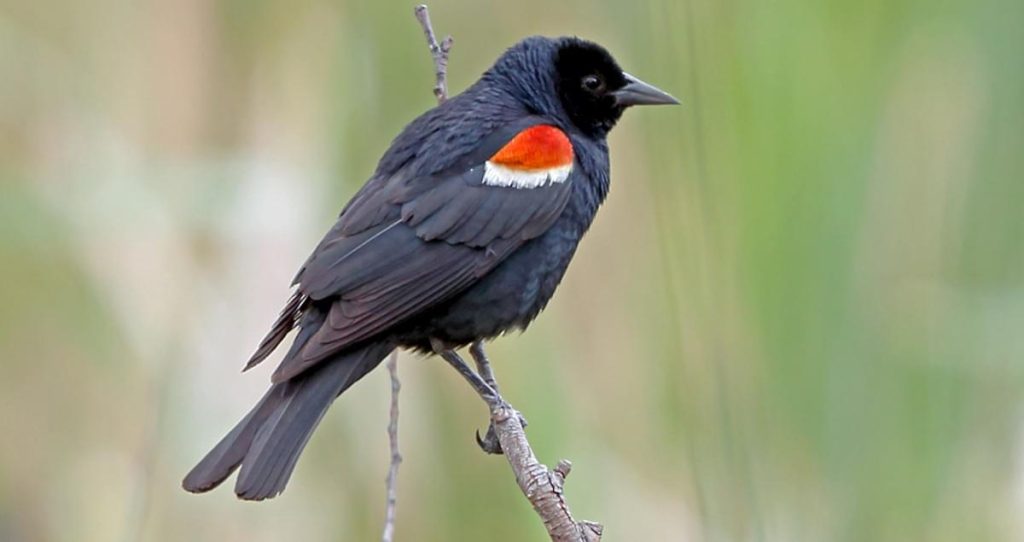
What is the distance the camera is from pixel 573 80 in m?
2.16

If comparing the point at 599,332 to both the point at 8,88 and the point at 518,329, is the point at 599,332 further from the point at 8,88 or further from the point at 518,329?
the point at 8,88

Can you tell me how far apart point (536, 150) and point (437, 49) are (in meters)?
0.23

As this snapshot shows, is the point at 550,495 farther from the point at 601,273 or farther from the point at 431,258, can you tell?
the point at 601,273

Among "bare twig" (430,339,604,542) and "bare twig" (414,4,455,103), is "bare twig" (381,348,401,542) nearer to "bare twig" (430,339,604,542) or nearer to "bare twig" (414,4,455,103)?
"bare twig" (430,339,604,542)

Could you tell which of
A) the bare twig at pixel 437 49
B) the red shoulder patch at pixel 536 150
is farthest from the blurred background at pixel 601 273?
the red shoulder patch at pixel 536 150

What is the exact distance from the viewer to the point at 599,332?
2012mm

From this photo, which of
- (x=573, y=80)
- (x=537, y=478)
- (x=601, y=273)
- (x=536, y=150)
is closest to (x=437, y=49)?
(x=536, y=150)

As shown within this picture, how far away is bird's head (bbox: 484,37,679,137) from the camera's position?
212 cm

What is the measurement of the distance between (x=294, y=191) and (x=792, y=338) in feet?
2.63

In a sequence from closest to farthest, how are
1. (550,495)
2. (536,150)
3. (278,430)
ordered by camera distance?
(550,495) < (278,430) < (536,150)

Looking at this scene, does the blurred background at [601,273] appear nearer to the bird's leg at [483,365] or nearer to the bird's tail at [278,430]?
the bird's leg at [483,365]

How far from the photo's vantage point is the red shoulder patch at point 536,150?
189cm

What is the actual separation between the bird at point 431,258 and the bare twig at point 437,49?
0.14ft

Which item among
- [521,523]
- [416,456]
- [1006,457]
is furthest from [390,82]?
[1006,457]
